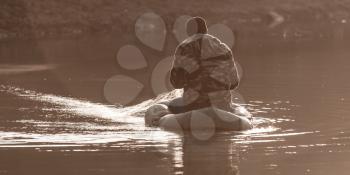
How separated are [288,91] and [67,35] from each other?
21910mm

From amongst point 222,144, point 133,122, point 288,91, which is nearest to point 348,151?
point 222,144

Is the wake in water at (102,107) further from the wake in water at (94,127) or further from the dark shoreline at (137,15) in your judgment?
the dark shoreline at (137,15)

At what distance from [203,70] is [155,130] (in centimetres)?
123

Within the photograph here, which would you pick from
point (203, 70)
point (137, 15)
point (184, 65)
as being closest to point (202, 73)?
point (203, 70)

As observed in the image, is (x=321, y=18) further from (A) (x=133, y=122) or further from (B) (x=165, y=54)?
(A) (x=133, y=122)

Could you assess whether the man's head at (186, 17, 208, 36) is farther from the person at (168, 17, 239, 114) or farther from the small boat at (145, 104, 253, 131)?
the small boat at (145, 104, 253, 131)

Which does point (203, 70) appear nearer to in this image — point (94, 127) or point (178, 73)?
point (178, 73)

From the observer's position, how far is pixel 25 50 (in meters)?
35.0

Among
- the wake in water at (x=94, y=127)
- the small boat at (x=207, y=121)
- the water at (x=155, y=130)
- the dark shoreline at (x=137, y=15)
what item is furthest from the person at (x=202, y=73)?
the dark shoreline at (x=137, y=15)

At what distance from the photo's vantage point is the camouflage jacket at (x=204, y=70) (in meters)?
16.2

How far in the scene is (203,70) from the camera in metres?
16.2

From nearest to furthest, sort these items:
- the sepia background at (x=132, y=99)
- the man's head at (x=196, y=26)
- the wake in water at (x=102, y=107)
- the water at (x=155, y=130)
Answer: the water at (x=155, y=130) < the sepia background at (x=132, y=99) < the man's head at (x=196, y=26) < the wake in water at (x=102, y=107)

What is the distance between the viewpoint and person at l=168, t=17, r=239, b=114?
16156 mm

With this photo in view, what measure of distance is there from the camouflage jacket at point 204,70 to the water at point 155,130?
2.82 feet
